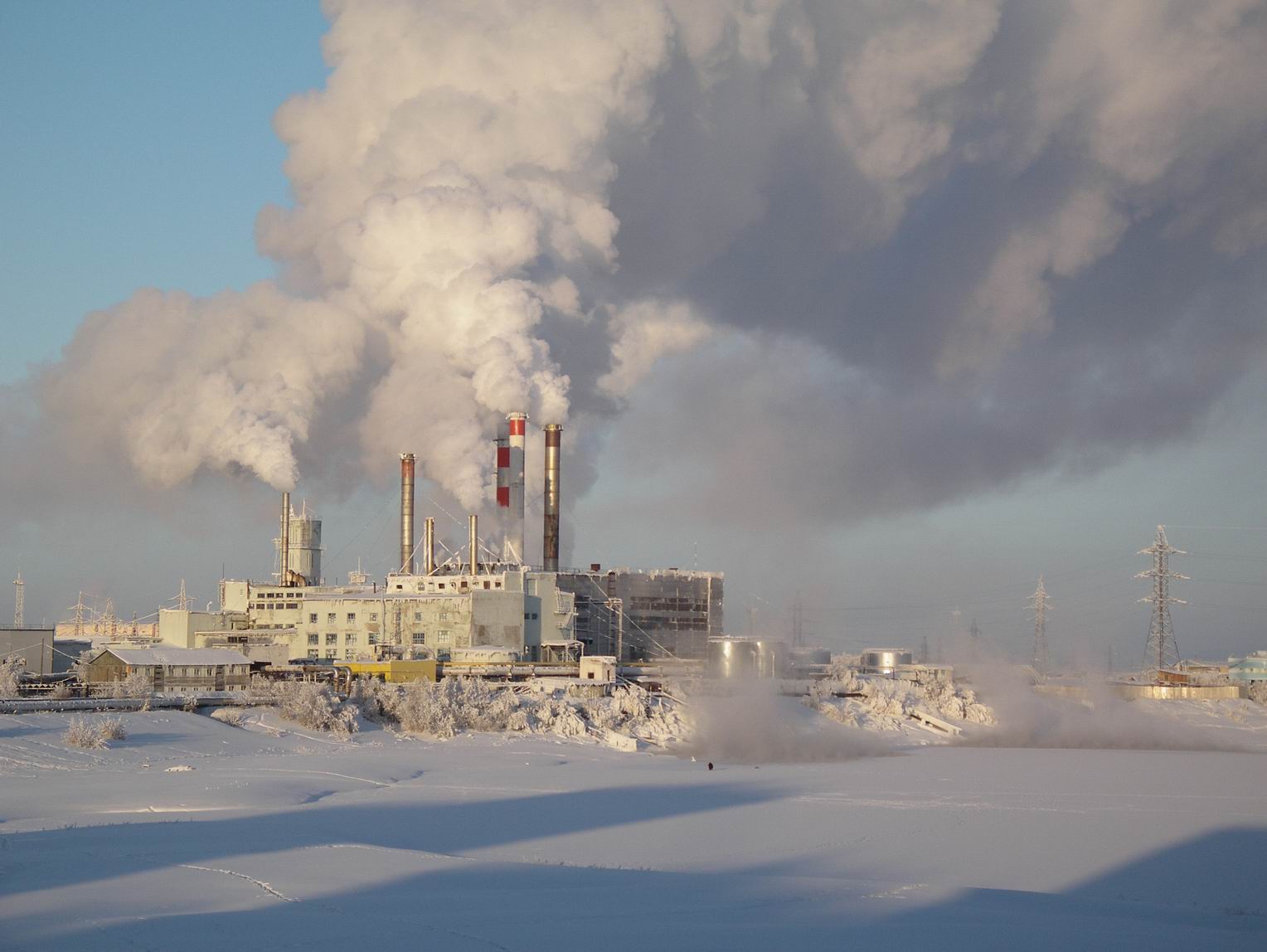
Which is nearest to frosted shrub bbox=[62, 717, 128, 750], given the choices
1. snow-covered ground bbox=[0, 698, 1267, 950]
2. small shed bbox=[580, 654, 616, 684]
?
snow-covered ground bbox=[0, 698, 1267, 950]

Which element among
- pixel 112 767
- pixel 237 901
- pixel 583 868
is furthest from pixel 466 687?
pixel 237 901

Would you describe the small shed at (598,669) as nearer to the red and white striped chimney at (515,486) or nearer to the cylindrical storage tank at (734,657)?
the cylindrical storage tank at (734,657)

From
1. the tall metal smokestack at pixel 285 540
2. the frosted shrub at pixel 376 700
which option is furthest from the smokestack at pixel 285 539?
the frosted shrub at pixel 376 700

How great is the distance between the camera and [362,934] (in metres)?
15.1

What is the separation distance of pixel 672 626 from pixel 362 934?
288 ft

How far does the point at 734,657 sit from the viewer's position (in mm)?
79938

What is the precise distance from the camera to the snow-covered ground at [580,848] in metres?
16.0

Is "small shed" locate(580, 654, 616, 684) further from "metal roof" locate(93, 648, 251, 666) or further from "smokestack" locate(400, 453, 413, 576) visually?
"smokestack" locate(400, 453, 413, 576)

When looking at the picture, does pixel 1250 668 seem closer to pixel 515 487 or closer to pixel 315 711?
pixel 515 487

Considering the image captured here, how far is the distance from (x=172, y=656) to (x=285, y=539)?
34.4 metres

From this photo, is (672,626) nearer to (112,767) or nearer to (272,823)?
(112,767)

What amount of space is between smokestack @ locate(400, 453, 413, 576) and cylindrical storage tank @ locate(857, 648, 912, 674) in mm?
34276

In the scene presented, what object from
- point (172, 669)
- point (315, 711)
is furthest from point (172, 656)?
point (315, 711)

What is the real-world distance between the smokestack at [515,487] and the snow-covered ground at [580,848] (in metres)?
36.0
